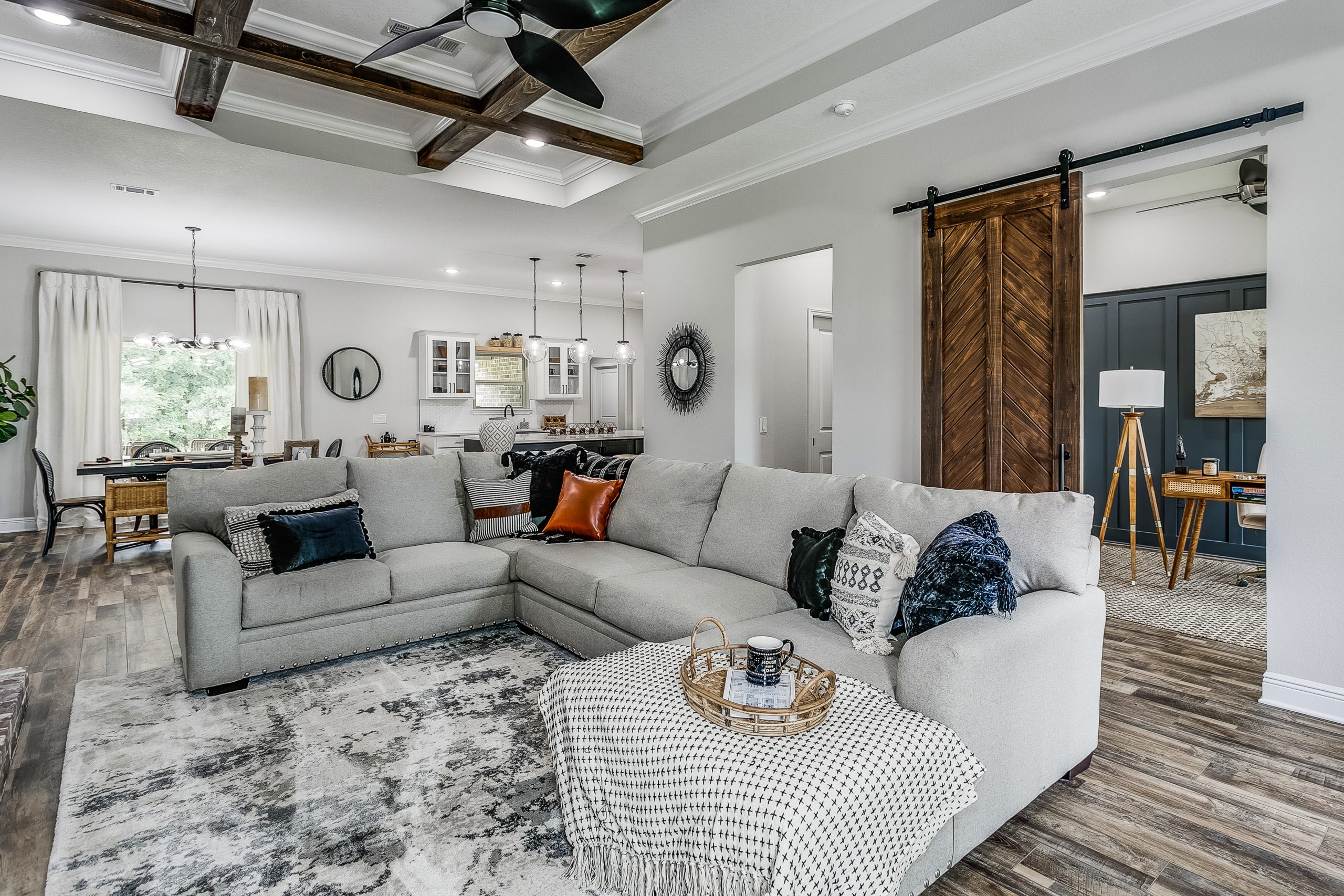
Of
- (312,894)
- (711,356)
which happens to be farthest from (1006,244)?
(312,894)

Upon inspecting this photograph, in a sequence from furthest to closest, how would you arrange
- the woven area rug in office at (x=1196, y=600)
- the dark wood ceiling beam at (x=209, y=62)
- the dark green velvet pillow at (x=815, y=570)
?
1. the woven area rug in office at (x=1196, y=600)
2. the dark wood ceiling beam at (x=209, y=62)
3. the dark green velvet pillow at (x=815, y=570)

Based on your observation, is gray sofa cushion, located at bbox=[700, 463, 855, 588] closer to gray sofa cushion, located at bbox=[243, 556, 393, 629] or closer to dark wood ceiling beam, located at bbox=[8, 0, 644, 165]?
gray sofa cushion, located at bbox=[243, 556, 393, 629]

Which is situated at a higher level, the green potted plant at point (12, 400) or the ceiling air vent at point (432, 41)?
the ceiling air vent at point (432, 41)

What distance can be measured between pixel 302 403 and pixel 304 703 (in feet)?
20.8

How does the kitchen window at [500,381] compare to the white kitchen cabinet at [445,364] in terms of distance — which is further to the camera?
the kitchen window at [500,381]

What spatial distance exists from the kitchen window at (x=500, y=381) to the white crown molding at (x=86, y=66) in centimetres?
569

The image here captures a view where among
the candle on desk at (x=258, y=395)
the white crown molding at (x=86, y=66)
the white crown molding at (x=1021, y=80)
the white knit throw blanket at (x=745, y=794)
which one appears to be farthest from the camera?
the candle on desk at (x=258, y=395)

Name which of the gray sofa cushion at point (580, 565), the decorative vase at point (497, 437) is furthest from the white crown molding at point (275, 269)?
the gray sofa cushion at point (580, 565)

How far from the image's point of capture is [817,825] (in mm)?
1393

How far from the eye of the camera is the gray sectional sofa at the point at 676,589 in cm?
189

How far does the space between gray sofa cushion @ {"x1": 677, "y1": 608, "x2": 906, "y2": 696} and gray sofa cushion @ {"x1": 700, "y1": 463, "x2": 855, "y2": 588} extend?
12.9 inches

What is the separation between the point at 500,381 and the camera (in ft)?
32.4

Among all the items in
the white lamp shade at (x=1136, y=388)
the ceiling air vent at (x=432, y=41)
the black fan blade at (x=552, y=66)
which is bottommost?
the white lamp shade at (x=1136, y=388)

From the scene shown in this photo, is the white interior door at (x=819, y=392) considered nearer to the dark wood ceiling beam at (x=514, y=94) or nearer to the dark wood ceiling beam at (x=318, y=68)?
the dark wood ceiling beam at (x=318, y=68)
